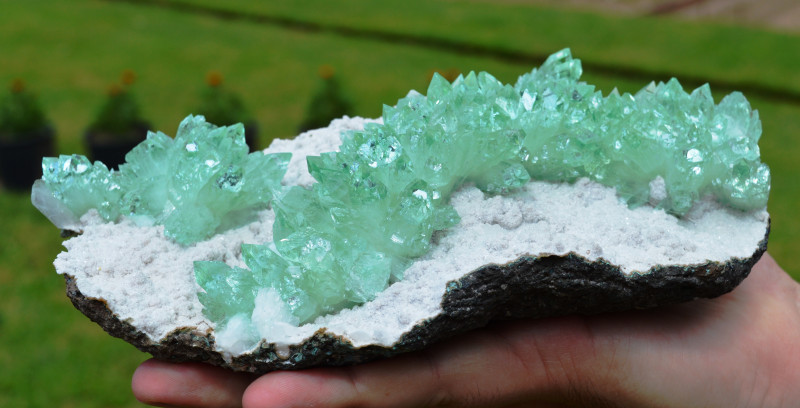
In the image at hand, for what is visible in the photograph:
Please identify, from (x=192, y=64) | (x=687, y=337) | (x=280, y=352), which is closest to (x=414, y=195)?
(x=280, y=352)

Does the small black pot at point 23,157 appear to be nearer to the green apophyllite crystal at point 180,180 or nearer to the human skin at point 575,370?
the green apophyllite crystal at point 180,180

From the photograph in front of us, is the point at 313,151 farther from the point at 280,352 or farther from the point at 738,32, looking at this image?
the point at 738,32

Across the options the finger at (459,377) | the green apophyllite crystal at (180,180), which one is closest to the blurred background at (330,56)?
the green apophyllite crystal at (180,180)

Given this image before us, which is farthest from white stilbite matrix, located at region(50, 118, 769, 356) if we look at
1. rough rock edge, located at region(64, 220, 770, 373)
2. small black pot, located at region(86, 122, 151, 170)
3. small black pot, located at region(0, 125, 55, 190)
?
small black pot, located at region(0, 125, 55, 190)

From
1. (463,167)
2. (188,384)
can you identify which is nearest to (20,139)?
(188,384)

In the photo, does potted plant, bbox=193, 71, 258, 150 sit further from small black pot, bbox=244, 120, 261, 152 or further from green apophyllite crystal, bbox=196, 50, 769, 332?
green apophyllite crystal, bbox=196, 50, 769, 332

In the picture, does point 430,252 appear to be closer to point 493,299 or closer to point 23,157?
point 493,299
